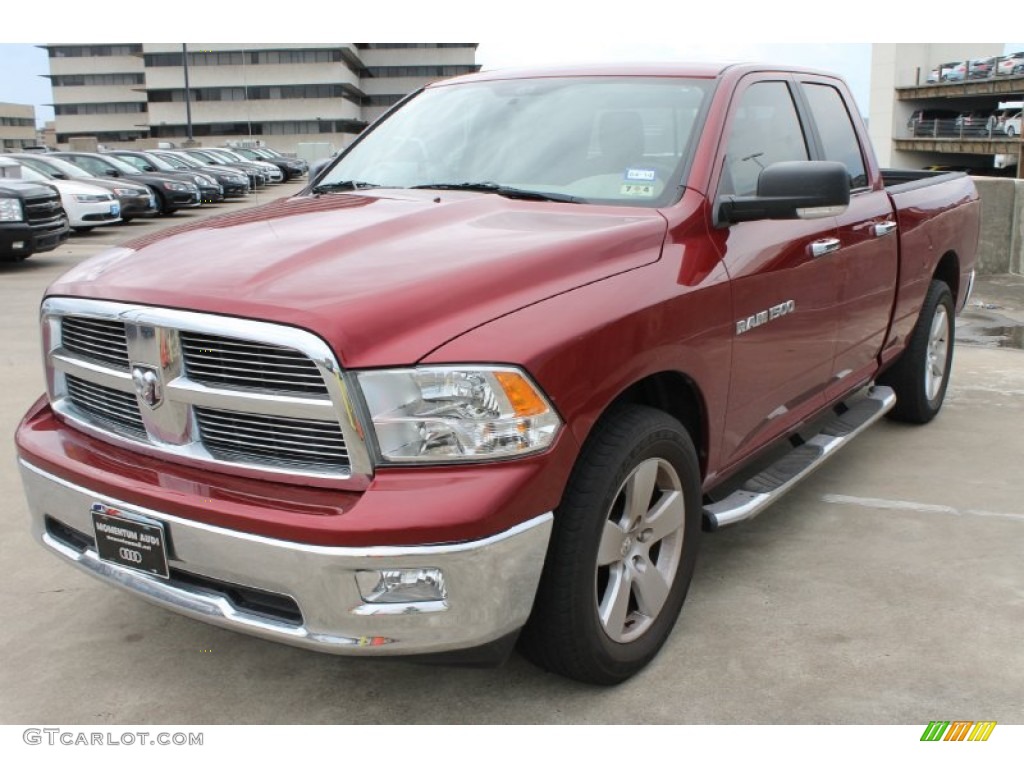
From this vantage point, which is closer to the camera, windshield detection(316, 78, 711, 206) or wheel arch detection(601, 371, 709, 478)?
wheel arch detection(601, 371, 709, 478)

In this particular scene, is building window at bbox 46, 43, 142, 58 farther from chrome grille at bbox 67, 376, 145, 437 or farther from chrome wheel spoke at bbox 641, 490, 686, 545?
chrome wheel spoke at bbox 641, 490, 686, 545

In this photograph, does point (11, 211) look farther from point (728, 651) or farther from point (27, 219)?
point (728, 651)

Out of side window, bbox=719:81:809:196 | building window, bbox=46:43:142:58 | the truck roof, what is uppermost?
building window, bbox=46:43:142:58

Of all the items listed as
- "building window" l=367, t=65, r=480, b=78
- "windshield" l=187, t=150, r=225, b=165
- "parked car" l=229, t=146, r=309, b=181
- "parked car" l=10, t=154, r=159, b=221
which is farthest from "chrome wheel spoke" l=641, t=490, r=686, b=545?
"building window" l=367, t=65, r=480, b=78

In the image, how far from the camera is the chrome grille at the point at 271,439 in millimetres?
2443

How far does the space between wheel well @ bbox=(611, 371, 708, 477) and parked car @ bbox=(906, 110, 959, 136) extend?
80.7 meters

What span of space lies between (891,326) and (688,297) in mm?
2256

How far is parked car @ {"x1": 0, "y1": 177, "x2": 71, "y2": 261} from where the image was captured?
40.4 ft

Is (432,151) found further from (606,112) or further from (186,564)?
(186,564)

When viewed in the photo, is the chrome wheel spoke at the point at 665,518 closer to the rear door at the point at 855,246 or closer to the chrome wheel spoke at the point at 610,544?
the chrome wheel spoke at the point at 610,544

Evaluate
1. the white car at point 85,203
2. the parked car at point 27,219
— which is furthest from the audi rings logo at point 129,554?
the white car at point 85,203

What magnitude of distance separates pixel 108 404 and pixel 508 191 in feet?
4.89

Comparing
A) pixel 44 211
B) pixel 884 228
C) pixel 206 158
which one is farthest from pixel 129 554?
pixel 206 158
